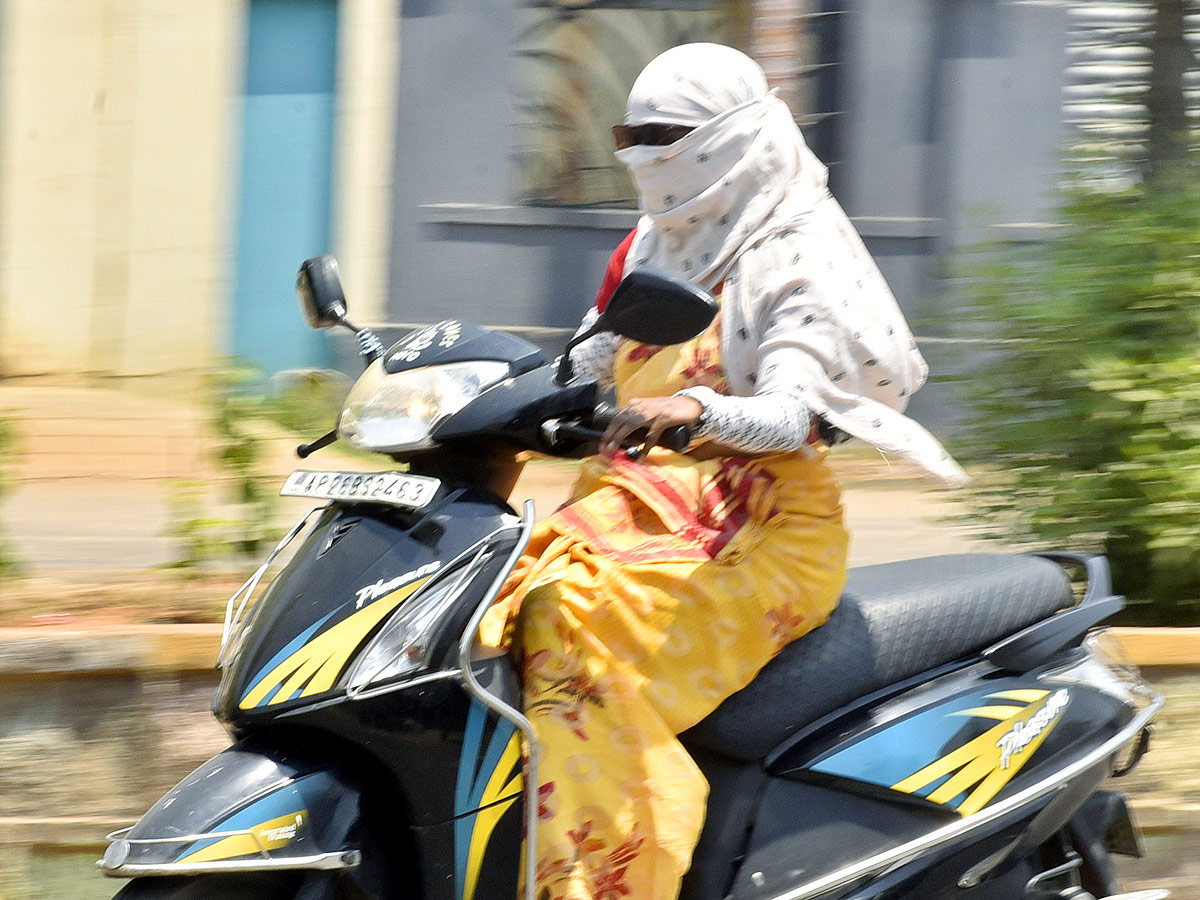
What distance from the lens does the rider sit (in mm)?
2053

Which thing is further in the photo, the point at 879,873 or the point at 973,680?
the point at 973,680

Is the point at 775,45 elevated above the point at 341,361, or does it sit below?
above

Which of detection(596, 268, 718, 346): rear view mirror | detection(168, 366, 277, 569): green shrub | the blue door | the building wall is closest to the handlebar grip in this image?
detection(596, 268, 718, 346): rear view mirror

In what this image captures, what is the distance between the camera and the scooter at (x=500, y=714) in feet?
6.16

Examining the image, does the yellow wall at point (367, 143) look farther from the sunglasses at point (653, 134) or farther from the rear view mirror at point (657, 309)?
the rear view mirror at point (657, 309)

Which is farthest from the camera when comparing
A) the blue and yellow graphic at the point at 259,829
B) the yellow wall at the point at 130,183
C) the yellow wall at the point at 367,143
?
the yellow wall at the point at 130,183

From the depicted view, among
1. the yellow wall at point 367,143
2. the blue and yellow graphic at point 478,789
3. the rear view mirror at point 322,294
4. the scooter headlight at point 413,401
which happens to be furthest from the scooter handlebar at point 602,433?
the yellow wall at point 367,143

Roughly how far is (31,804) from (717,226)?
200 cm

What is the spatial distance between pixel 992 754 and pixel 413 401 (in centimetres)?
111

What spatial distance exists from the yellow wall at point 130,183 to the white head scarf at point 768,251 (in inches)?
238

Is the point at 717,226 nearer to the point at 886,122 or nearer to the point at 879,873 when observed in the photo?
the point at 879,873

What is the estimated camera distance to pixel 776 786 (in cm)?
220

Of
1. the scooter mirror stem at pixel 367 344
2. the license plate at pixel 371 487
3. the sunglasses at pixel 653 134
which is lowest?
the license plate at pixel 371 487

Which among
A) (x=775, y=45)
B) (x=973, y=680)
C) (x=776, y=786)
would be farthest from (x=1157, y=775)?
(x=775, y=45)
